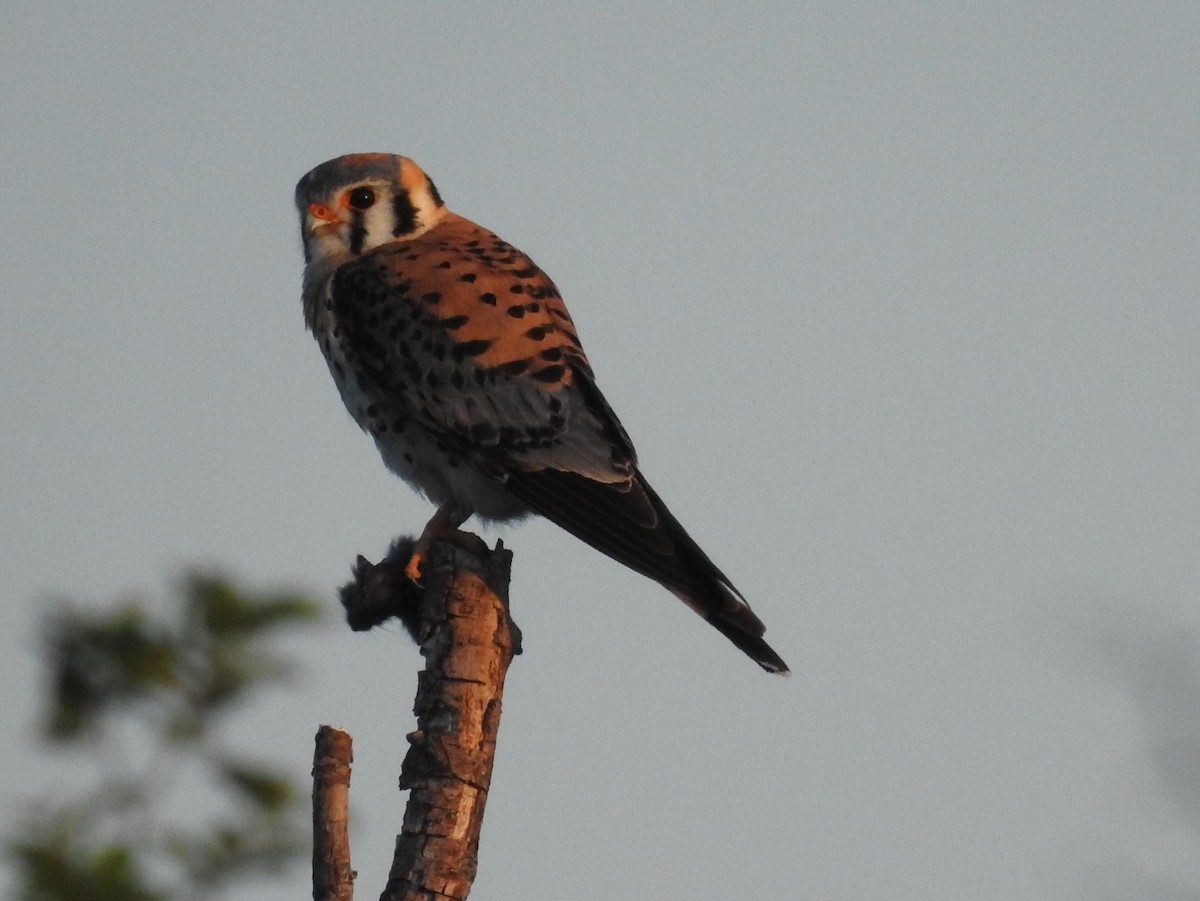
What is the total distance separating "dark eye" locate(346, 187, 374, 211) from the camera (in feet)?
25.3

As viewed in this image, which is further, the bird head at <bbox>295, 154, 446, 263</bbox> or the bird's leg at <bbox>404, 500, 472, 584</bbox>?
the bird head at <bbox>295, 154, 446, 263</bbox>

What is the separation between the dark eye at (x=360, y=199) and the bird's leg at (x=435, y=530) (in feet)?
4.67

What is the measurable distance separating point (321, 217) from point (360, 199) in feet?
0.56

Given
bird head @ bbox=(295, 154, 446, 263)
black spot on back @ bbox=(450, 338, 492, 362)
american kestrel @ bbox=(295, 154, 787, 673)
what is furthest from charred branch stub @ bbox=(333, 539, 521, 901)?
bird head @ bbox=(295, 154, 446, 263)

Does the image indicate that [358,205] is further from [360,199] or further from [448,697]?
[448,697]

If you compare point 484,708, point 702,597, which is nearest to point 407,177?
point 702,597

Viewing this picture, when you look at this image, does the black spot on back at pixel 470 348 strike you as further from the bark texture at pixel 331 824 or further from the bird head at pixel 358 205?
the bark texture at pixel 331 824

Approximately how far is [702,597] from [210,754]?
1937mm

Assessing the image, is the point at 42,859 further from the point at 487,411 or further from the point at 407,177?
the point at 407,177

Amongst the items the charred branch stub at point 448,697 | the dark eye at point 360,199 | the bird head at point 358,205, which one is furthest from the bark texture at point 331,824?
the dark eye at point 360,199

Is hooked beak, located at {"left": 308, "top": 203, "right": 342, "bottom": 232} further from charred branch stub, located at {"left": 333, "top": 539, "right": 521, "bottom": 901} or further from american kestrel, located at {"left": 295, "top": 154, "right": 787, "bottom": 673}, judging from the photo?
charred branch stub, located at {"left": 333, "top": 539, "right": 521, "bottom": 901}

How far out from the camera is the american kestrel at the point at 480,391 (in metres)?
6.44

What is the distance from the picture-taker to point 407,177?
310 inches

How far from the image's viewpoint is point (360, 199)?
25.4 feet
